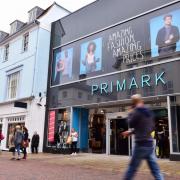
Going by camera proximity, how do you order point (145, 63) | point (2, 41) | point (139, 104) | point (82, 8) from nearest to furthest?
point (139, 104) → point (145, 63) → point (82, 8) → point (2, 41)

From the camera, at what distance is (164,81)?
1358cm

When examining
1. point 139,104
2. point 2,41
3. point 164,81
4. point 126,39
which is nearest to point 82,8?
point 126,39

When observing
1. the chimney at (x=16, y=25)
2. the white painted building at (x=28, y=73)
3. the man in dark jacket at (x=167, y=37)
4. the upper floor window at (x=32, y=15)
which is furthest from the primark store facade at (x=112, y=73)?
the chimney at (x=16, y=25)

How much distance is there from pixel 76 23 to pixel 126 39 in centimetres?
488

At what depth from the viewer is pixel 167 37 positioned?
14.0 meters

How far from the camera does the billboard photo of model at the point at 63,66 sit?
19139mm

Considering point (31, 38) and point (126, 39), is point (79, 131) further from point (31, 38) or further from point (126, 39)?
point (31, 38)

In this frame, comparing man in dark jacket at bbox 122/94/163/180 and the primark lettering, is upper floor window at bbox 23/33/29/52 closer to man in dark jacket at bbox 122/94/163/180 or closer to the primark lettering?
the primark lettering

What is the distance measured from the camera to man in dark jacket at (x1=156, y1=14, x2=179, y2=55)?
1367cm

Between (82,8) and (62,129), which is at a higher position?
(82,8)

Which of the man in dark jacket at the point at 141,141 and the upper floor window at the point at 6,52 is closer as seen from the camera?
the man in dark jacket at the point at 141,141

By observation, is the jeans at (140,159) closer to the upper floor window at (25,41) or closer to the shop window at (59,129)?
the shop window at (59,129)

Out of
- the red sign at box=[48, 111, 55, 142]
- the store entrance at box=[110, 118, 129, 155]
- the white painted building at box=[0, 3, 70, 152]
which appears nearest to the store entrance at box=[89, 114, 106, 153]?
the store entrance at box=[110, 118, 129, 155]

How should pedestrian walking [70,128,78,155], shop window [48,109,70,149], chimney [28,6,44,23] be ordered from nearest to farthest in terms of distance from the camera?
pedestrian walking [70,128,78,155] < shop window [48,109,70,149] < chimney [28,6,44,23]
